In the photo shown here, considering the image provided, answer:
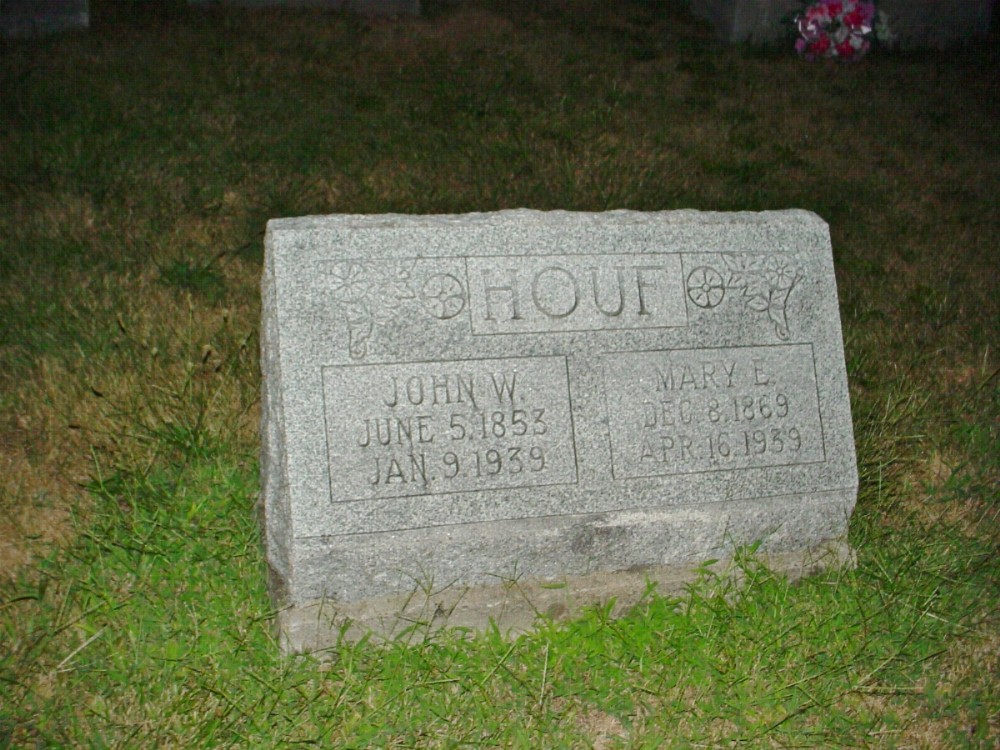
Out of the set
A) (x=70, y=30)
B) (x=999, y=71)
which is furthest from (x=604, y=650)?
(x=999, y=71)

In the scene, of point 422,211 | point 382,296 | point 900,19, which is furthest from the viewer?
point 900,19

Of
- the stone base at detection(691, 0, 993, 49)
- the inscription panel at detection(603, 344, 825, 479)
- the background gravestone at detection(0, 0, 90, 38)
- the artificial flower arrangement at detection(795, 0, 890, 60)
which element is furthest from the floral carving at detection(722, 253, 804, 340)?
the background gravestone at detection(0, 0, 90, 38)

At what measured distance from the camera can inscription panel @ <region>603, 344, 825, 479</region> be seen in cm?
259

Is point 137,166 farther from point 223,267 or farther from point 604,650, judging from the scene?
point 604,650

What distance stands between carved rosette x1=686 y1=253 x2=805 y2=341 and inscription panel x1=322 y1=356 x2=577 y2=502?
448mm

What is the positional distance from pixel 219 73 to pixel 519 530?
167 inches

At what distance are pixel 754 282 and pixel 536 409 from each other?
2.34ft

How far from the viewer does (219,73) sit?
577 centimetres

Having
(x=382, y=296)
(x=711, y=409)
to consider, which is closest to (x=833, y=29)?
(x=711, y=409)

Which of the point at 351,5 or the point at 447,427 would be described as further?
the point at 351,5

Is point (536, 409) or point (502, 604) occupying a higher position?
point (536, 409)

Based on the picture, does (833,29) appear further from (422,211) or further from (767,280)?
(767,280)

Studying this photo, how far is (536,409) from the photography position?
2518 mm

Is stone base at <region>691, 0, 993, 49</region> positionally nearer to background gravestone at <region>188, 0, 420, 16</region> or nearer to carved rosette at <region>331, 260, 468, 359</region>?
background gravestone at <region>188, 0, 420, 16</region>
